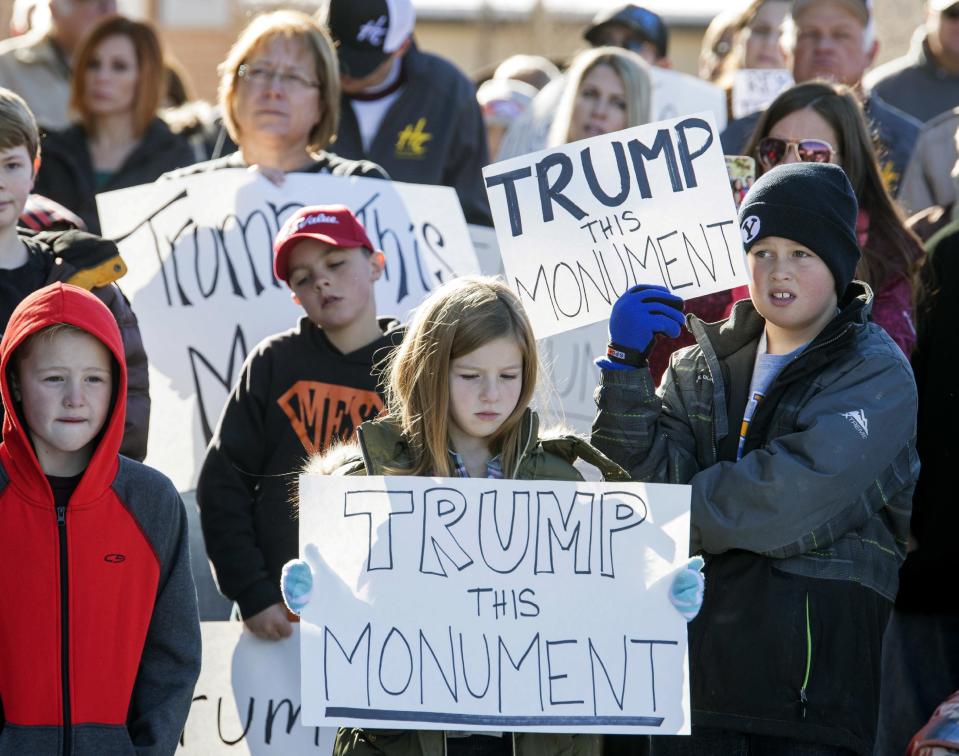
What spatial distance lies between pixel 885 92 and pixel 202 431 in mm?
4062

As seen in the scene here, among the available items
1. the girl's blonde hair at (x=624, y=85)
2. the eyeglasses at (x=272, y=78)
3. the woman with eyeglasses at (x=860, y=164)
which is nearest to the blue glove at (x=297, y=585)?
the woman with eyeglasses at (x=860, y=164)

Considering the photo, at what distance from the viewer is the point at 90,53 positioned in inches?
275

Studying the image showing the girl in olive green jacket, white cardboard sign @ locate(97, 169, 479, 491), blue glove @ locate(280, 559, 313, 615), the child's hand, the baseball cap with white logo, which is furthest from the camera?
the baseball cap with white logo

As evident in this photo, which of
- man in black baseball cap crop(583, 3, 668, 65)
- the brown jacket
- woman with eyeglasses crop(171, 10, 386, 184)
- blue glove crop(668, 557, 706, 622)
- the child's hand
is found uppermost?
man in black baseball cap crop(583, 3, 668, 65)

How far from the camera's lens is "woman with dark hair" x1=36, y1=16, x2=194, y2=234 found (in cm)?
688

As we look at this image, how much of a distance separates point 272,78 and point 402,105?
1098mm

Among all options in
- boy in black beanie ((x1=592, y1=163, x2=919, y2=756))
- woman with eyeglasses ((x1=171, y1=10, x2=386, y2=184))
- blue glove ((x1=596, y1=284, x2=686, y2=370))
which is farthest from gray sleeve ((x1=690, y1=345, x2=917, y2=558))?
woman with eyeglasses ((x1=171, y1=10, x2=386, y2=184))

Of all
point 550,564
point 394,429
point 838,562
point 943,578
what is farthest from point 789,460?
point 943,578

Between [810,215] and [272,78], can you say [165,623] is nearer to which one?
[810,215]

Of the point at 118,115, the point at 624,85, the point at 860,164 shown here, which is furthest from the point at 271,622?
the point at 118,115

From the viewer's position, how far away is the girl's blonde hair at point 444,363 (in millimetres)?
3885

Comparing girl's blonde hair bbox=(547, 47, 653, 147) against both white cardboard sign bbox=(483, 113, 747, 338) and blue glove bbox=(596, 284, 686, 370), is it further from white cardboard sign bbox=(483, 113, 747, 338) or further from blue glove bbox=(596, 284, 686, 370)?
blue glove bbox=(596, 284, 686, 370)

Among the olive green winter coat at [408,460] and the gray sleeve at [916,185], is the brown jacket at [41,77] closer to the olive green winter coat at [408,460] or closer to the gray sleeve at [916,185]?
the gray sleeve at [916,185]

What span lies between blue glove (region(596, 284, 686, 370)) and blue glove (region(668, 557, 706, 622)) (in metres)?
0.55
